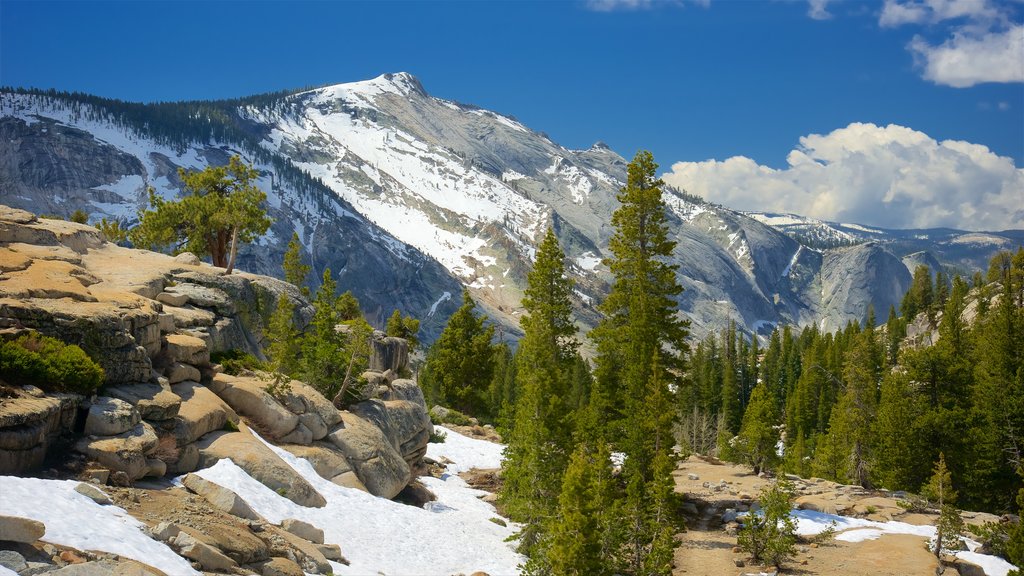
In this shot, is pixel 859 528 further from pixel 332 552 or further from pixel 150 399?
pixel 150 399

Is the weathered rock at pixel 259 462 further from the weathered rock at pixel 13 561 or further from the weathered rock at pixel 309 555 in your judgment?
the weathered rock at pixel 13 561

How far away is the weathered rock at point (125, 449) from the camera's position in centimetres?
1705

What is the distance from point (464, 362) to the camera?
61375 millimetres

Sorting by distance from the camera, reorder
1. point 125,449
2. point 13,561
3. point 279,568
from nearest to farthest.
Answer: point 13,561, point 279,568, point 125,449

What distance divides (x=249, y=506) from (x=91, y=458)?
432 cm

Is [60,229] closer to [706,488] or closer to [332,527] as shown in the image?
[332,527]

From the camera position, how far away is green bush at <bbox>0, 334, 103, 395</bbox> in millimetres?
16719

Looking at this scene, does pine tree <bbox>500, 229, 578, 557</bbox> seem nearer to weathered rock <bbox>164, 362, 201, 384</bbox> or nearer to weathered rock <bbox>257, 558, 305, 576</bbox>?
weathered rock <bbox>257, 558, 305, 576</bbox>

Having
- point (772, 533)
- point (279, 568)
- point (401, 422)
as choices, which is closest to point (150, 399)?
point (279, 568)

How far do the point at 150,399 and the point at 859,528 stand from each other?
92.6ft

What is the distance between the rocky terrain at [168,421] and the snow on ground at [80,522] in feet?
0.44

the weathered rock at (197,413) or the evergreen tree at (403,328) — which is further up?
the evergreen tree at (403,328)

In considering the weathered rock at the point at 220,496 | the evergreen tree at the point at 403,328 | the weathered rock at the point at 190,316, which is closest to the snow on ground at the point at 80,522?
the weathered rock at the point at 220,496

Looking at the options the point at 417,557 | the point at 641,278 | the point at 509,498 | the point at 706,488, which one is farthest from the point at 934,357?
the point at 417,557
